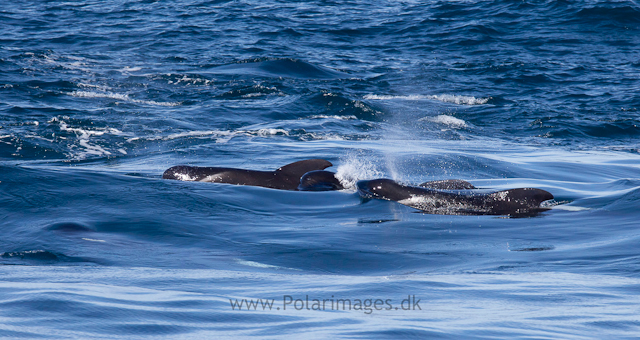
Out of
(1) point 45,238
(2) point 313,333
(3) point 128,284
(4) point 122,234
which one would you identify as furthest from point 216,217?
(2) point 313,333

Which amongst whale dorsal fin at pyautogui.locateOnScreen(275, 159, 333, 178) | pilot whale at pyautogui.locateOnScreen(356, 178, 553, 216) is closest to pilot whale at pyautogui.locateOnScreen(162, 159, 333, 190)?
whale dorsal fin at pyautogui.locateOnScreen(275, 159, 333, 178)

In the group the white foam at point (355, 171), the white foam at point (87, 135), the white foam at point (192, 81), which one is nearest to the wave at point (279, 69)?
the white foam at point (192, 81)

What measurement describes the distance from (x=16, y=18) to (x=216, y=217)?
27677 millimetres

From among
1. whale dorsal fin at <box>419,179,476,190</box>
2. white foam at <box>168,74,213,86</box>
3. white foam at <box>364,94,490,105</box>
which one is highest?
white foam at <box>168,74,213,86</box>

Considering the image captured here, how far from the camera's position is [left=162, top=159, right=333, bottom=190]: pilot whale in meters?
9.61

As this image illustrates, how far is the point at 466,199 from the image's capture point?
831cm

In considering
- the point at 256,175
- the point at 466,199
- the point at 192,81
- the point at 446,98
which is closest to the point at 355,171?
the point at 256,175

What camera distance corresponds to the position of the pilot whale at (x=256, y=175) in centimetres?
961

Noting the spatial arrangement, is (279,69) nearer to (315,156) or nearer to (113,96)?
(113,96)

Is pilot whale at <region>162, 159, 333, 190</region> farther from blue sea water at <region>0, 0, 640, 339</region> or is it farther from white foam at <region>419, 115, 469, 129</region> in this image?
white foam at <region>419, 115, 469, 129</region>

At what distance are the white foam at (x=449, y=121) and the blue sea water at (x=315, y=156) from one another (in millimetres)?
96

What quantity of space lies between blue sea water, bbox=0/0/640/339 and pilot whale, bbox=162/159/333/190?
335 millimetres

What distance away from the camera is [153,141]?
15367mm

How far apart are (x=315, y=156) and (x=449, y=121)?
Result: 7383 mm
